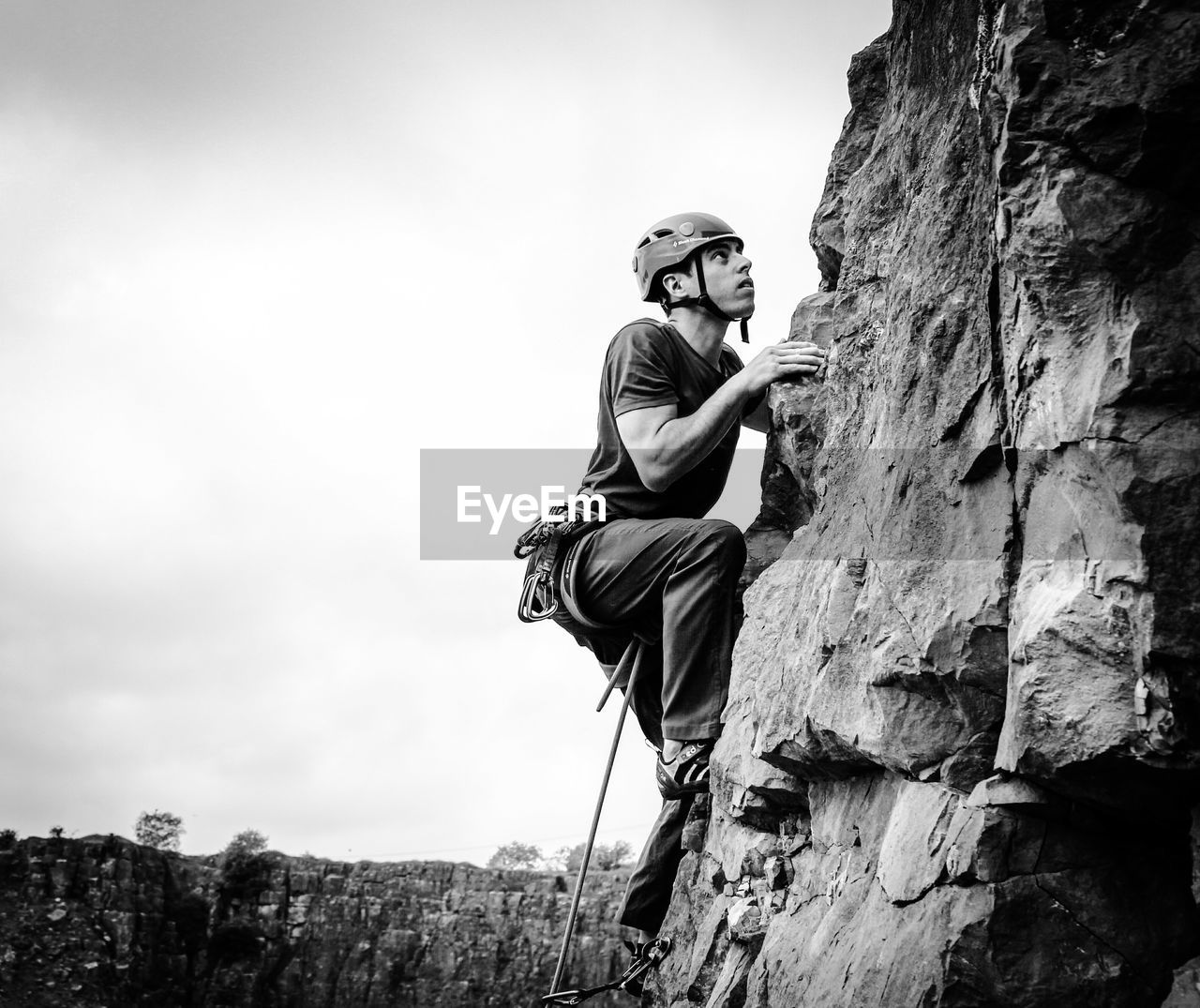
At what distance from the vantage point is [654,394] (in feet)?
19.6

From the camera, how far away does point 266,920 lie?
27.8 meters

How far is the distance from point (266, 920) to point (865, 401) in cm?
2630

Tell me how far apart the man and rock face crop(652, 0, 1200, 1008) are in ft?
2.32

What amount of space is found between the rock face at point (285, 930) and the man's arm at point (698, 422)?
67.4ft

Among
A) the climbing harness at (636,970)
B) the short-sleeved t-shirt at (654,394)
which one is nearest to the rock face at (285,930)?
the climbing harness at (636,970)

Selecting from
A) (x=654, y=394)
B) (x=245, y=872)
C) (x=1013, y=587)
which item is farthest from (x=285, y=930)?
(x=1013, y=587)

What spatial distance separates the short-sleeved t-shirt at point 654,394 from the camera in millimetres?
6039

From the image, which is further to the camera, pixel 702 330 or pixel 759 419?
pixel 759 419

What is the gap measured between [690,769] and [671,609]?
0.76 metres

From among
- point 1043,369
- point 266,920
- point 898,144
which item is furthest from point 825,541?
point 266,920

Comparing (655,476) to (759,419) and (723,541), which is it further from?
(759,419)

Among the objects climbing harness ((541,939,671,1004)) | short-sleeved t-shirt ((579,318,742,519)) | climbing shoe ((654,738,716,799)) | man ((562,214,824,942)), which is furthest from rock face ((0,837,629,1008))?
short-sleeved t-shirt ((579,318,742,519))

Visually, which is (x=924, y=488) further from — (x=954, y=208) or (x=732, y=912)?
(x=732, y=912)

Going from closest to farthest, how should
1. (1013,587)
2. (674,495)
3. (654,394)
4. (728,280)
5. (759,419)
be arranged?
(1013,587) < (654,394) < (674,495) < (728,280) < (759,419)
